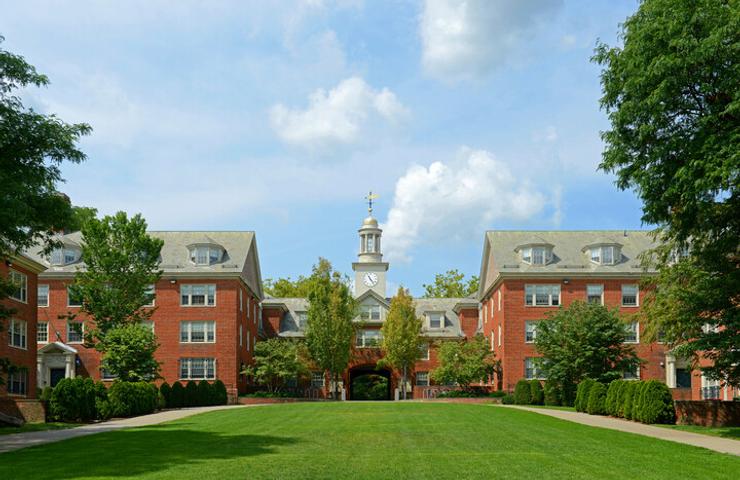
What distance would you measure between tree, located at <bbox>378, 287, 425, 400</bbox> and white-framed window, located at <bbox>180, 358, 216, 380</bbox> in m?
13.1

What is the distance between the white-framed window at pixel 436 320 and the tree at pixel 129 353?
29.2 m

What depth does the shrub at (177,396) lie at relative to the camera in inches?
1858

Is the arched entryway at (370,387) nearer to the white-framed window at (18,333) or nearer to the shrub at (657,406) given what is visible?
the white-framed window at (18,333)

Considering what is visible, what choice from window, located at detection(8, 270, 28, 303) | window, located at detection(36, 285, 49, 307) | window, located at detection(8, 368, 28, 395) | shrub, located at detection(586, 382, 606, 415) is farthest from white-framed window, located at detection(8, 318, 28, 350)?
shrub, located at detection(586, 382, 606, 415)

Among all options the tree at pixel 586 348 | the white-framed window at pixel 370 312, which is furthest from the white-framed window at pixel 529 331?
the white-framed window at pixel 370 312

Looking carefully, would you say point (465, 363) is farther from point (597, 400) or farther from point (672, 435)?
point (672, 435)

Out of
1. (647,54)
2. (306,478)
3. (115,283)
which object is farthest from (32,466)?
(115,283)

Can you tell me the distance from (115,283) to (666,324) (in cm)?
2894

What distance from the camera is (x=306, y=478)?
47.4 feet

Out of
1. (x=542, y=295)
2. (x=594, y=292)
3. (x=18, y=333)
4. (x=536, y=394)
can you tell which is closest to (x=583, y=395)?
(x=536, y=394)

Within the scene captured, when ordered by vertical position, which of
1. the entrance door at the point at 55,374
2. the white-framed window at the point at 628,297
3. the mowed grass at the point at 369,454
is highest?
the white-framed window at the point at 628,297

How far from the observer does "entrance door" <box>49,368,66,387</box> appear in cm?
5591

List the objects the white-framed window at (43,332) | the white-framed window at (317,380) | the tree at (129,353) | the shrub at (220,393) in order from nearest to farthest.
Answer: the tree at (129,353) → the shrub at (220,393) → the white-framed window at (43,332) → the white-framed window at (317,380)

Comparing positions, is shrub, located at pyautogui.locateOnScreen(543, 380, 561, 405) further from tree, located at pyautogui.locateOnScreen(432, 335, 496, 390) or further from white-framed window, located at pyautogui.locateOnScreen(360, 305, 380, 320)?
white-framed window, located at pyautogui.locateOnScreen(360, 305, 380, 320)
